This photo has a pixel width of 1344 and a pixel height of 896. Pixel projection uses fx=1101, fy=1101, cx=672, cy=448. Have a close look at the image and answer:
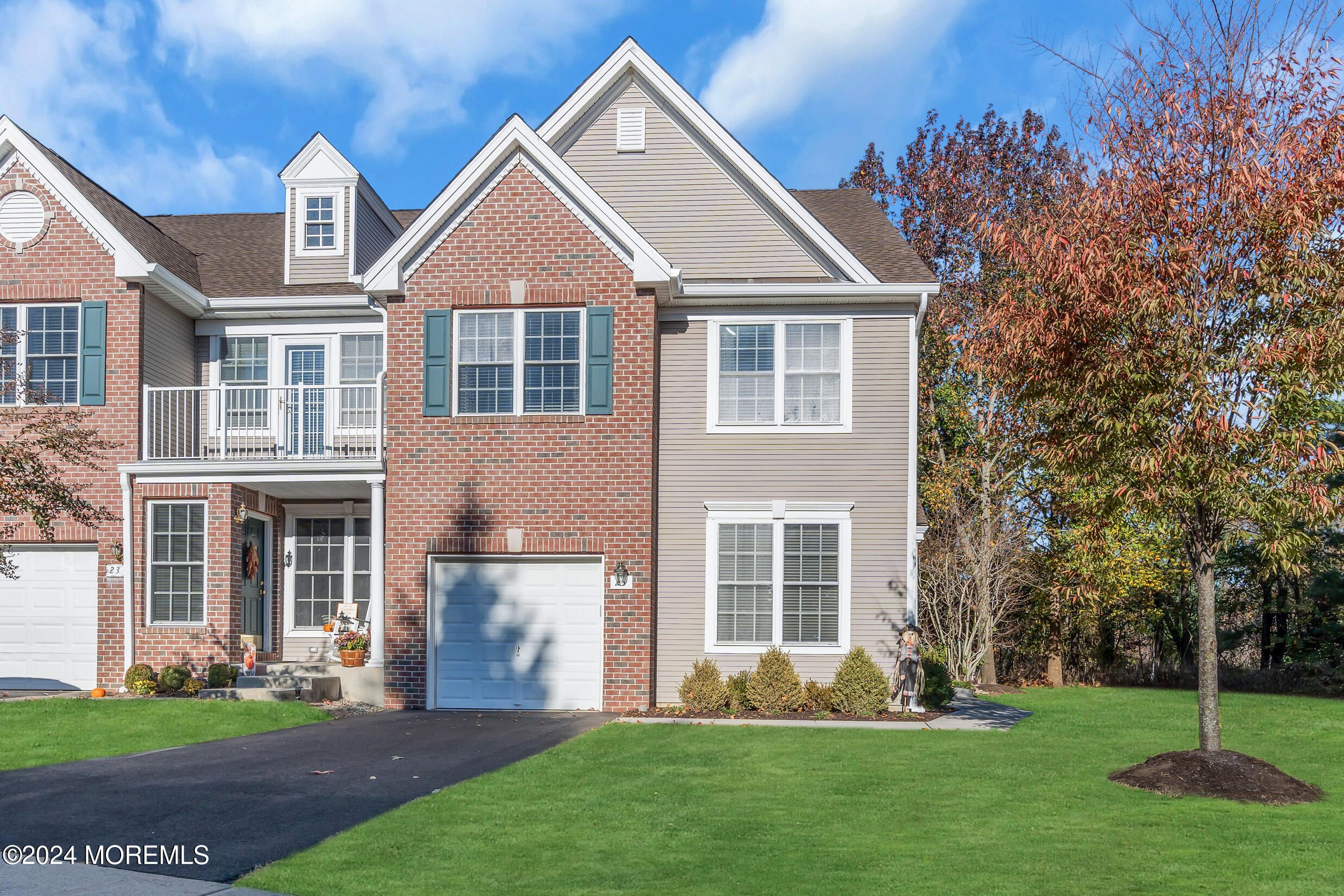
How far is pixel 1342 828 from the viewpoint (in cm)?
847

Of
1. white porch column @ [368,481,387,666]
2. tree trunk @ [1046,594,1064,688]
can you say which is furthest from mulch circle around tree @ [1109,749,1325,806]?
tree trunk @ [1046,594,1064,688]

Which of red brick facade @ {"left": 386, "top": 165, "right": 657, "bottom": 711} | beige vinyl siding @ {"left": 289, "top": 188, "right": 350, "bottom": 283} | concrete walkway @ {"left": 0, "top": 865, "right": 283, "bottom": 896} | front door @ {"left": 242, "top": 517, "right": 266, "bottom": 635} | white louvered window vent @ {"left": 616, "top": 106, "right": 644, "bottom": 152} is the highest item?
white louvered window vent @ {"left": 616, "top": 106, "right": 644, "bottom": 152}

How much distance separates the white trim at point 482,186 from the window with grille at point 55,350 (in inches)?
194

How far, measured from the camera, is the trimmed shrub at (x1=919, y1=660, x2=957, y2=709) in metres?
16.0

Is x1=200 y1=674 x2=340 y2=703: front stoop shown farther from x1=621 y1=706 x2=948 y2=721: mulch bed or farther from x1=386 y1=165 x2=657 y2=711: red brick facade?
x1=621 y1=706 x2=948 y2=721: mulch bed

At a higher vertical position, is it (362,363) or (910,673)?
(362,363)

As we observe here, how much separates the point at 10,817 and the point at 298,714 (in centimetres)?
614

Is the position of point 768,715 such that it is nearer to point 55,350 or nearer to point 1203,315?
point 1203,315

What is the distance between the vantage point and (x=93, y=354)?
54.7ft

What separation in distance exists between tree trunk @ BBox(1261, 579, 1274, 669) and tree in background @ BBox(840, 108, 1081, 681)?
19.6 feet

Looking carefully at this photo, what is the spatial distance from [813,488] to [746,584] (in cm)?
174

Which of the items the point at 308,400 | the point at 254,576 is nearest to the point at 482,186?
the point at 308,400

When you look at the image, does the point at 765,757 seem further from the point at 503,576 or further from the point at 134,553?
the point at 134,553

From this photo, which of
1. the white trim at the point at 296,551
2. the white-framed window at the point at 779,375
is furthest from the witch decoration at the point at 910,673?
the white trim at the point at 296,551
